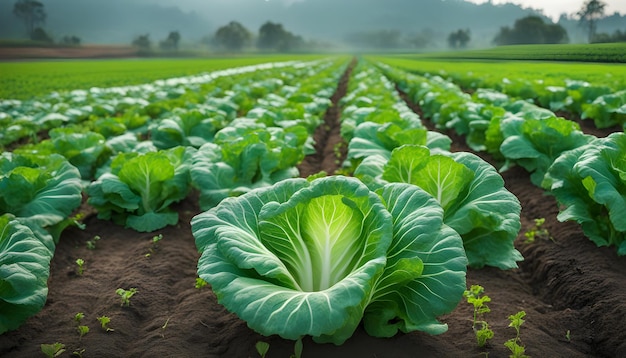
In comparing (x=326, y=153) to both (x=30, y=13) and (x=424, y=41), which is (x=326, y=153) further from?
(x=424, y=41)

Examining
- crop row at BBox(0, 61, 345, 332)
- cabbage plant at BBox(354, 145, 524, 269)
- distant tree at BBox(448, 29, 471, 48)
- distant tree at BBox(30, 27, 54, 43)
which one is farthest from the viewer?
distant tree at BBox(448, 29, 471, 48)

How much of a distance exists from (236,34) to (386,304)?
115 m

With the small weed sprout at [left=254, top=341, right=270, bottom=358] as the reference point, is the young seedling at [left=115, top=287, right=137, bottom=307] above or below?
below

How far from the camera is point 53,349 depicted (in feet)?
9.78

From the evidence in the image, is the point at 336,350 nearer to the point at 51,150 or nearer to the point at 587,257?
the point at 587,257

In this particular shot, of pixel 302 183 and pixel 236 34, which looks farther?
pixel 236 34

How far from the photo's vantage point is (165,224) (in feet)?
17.4

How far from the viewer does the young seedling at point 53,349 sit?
2947 mm

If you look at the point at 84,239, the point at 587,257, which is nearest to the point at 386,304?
the point at 587,257

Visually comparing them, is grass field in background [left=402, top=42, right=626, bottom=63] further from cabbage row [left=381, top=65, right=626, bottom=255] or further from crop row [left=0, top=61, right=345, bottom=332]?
crop row [left=0, top=61, right=345, bottom=332]

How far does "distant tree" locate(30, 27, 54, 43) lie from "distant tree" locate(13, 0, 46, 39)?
106 mm

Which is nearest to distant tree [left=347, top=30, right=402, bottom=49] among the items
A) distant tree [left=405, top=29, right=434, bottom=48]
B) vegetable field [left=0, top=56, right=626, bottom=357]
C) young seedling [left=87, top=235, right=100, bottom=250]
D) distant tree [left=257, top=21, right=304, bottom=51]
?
distant tree [left=405, top=29, right=434, bottom=48]

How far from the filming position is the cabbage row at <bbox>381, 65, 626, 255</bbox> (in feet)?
12.6

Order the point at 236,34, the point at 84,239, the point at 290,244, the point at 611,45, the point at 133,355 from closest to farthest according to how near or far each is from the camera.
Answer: the point at 290,244 < the point at 133,355 < the point at 611,45 < the point at 84,239 < the point at 236,34
